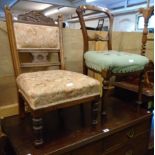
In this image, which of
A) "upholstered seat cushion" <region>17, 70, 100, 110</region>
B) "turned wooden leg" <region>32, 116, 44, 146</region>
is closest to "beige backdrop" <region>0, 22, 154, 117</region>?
"upholstered seat cushion" <region>17, 70, 100, 110</region>

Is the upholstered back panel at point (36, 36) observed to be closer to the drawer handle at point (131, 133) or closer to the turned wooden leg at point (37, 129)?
the turned wooden leg at point (37, 129)

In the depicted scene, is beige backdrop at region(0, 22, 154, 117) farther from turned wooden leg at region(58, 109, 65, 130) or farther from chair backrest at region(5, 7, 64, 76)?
turned wooden leg at region(58, 109, 65, 130)

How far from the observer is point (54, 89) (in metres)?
0.71

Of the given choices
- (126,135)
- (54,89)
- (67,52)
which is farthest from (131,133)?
(67,52)

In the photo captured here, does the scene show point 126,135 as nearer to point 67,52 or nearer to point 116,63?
point 116,63

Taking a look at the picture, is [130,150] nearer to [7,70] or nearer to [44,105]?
[44,105]

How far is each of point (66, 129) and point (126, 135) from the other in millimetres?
386

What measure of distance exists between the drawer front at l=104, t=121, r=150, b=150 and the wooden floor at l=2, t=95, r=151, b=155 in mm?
44

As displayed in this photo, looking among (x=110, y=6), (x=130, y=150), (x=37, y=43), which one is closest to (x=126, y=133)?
(x=130, y=150)

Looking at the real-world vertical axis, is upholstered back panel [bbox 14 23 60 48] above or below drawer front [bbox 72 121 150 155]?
above

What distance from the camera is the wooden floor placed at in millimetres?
776

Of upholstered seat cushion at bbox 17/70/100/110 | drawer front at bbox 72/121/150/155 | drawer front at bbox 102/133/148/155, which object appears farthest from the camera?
drawer front at bbox 102/133/148/155

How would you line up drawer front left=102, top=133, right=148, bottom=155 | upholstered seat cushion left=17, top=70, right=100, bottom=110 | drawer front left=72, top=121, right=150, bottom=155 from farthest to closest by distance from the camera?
drawer front left=102, top=133, right=148, bottom=155 → drawer front left=72, top=121, right=150, bottom=155 → upholstered seat cushion left=17, top=70, right=100, bottom=110

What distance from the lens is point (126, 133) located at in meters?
1.02
